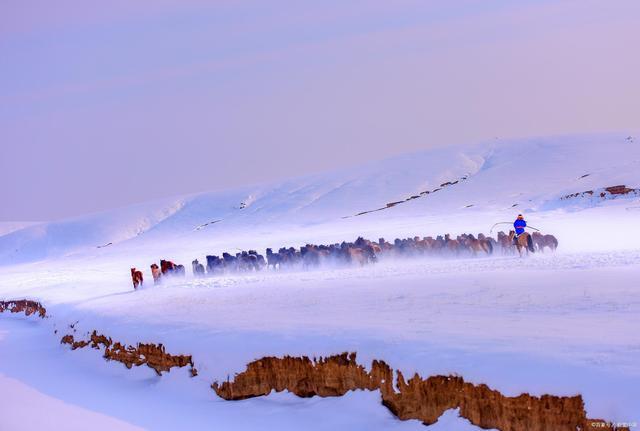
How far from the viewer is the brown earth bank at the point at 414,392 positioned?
9.48 meters

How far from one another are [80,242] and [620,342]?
10262 cm

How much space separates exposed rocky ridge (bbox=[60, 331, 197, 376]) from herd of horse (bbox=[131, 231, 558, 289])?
1003 cm

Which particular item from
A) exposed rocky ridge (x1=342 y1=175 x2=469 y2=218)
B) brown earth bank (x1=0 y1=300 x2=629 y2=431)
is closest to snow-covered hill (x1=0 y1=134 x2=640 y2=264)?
exposed rocky ridge (x1=342 y1=175 x2=469 y2=218)

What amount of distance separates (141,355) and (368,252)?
15190mm

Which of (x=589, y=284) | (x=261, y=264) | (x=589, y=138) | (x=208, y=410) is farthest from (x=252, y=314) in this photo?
(x=589, y=138)

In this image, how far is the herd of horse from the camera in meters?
28.2

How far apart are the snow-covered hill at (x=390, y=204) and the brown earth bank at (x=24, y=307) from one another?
18.7 m

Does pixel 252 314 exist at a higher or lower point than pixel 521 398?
higher

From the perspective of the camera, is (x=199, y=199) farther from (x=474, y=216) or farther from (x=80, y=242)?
(x=474, y=216)

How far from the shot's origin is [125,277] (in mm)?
40406

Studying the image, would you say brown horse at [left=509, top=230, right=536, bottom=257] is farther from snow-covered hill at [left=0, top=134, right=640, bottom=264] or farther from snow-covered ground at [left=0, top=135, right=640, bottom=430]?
snow-covered hill at [left=0, top=134, right=640, bottom=264]

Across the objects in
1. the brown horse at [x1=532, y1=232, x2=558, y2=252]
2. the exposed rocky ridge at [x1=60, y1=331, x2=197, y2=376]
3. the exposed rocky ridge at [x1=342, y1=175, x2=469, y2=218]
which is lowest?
the exposed rocky ridge at [x1=60, y1=331, x2=197, y2=376]

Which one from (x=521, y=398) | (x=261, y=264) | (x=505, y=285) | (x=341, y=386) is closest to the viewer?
(x=521, y=398)

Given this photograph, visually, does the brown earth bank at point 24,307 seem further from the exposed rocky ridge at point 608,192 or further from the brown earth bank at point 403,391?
the exposed rocky ridge at point 608,192
